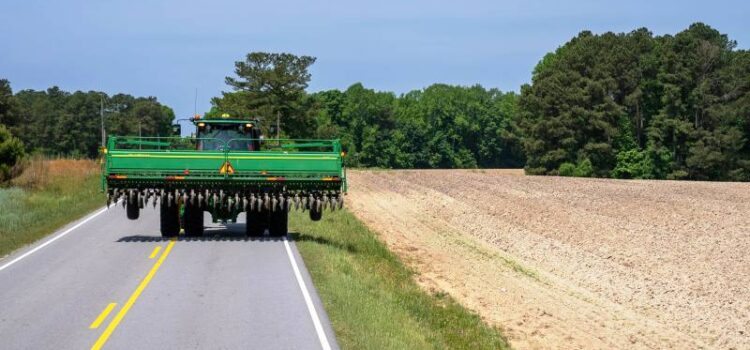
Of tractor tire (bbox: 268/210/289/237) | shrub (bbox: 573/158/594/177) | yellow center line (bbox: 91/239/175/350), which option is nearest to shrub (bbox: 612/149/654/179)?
shrub (bbox: 573/158/594/177)

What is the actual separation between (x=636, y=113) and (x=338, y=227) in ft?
215

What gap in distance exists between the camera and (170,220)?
2289cm

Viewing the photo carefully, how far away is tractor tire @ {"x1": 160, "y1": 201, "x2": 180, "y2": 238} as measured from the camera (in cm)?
2267

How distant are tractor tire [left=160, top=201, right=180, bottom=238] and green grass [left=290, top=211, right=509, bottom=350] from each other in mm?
3297

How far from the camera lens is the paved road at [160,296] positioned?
12234mm

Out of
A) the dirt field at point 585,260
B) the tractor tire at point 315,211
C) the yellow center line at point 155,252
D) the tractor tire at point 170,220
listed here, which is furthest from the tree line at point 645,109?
the yellow center line at point 155,252

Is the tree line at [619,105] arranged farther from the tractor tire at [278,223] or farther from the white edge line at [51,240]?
the tractor tire at [278,223]

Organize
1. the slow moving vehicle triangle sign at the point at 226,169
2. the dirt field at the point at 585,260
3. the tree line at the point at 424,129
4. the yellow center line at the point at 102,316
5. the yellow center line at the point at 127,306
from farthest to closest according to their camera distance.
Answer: the tree line at the point at 424,129, the slow moving vehicle triangle sign at the point at 226,169, the dirt field at the point at 585,260, the yellow center line at the point at 102,316, the yellow center line at the point at 127,306

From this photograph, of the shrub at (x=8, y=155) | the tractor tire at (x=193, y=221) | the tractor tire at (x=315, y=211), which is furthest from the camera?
the shrub at (x=8, y=155)

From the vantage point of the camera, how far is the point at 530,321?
17.3 metres

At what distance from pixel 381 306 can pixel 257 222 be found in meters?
9.09

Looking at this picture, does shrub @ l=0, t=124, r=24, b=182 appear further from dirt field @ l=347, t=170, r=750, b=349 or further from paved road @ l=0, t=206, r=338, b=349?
paved road @ l=0, t=206, r=338, b=349

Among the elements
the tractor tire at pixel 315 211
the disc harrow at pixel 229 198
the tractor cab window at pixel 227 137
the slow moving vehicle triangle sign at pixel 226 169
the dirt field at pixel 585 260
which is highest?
the tractor cab window at pixel 227 137

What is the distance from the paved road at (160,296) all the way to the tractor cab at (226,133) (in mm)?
2560
